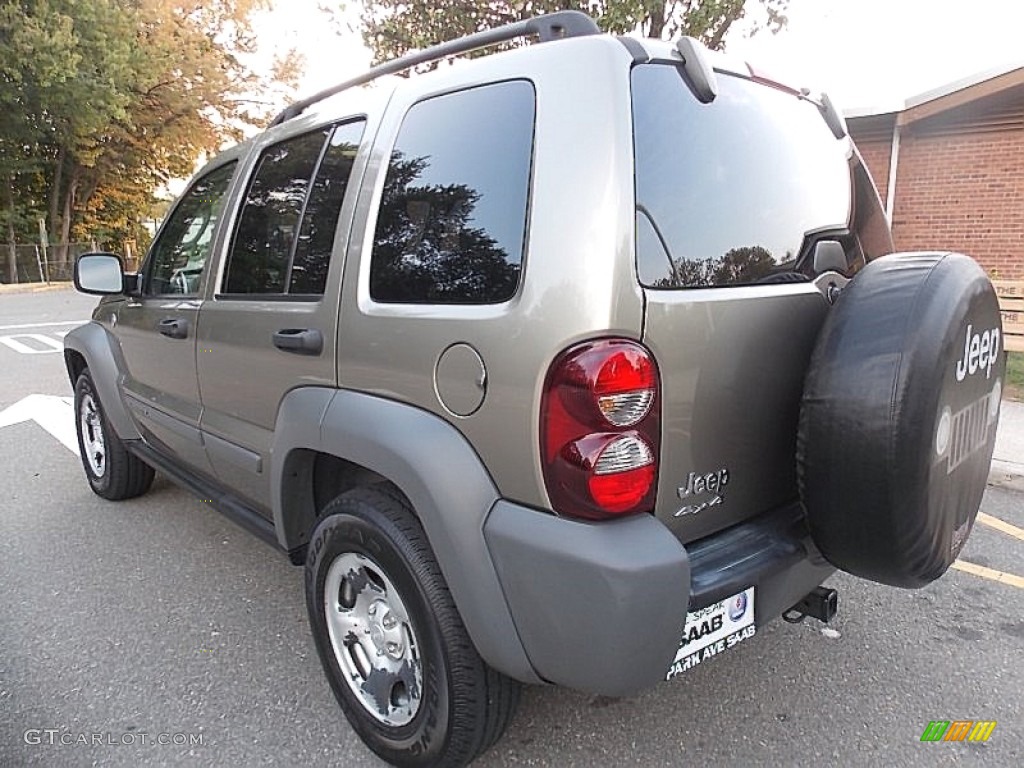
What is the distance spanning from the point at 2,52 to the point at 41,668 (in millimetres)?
22579

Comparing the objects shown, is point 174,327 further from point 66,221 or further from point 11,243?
point 66,221

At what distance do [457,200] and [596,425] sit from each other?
74cm

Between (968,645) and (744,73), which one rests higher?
(744,73)

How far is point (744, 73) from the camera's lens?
7.00 ft

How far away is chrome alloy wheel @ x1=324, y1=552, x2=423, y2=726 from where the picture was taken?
6.77 feet

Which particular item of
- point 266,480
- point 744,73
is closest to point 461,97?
Result: point 744,73

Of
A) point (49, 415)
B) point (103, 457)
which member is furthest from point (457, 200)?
point (49, 415)

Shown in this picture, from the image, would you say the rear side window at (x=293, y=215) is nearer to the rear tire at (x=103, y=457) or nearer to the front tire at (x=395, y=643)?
the front tire at (x=395, y=643)

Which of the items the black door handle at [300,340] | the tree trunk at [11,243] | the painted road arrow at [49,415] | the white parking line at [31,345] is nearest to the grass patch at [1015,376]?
the black door handle at [300,340]

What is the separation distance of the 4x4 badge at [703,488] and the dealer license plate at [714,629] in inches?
8.9

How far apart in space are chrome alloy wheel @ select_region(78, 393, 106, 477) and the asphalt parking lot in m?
0.71

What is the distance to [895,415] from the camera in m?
1.67

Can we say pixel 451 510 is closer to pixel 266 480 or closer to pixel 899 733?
pixel 266 480

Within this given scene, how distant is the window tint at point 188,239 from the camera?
305cm
